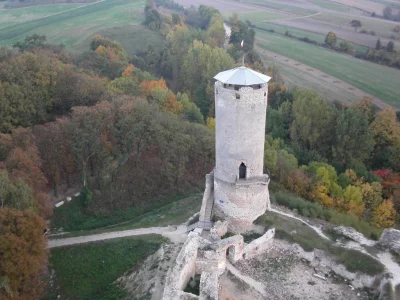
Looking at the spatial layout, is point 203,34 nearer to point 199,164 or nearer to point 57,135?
point 199,164

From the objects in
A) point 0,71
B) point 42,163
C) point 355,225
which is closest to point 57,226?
point 42,163

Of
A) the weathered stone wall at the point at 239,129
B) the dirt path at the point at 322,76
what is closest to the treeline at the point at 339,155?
the dirt path at the point at 322,76

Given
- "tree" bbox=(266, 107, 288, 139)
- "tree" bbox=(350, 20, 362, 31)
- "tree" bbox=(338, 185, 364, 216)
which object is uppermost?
"tree" bbox=(350, 20, 362, 31)

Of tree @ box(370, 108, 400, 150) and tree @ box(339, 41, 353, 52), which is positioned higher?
tree @ box(339, 41, 353, 52)

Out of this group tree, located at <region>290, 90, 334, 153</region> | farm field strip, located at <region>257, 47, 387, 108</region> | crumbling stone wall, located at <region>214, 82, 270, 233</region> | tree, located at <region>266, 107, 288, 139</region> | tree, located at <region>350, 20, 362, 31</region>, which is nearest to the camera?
crumbling stone wall, located at <region>214, 82, 270, 233</region>

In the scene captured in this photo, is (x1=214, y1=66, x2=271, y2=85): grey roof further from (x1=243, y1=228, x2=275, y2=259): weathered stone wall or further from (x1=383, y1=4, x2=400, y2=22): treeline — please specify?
(x1=383, y1=4, x2=400, y2=22): treeline

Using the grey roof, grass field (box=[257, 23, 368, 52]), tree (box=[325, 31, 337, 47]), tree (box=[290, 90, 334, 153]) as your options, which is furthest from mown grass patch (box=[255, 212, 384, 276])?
tree (box=[325, 31, 337, 47])

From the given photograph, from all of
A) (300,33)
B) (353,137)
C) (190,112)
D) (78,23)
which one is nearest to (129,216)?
(190,112)
